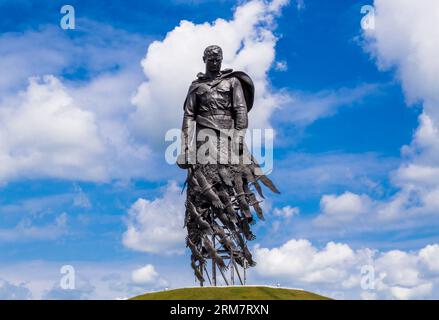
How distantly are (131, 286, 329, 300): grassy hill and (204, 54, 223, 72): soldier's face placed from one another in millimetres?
10356

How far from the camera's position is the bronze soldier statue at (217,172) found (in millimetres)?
32062

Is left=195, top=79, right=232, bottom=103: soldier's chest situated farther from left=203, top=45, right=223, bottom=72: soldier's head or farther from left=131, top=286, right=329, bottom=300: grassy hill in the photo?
left=131, top=286, right=329, bottom=300: grassy hill

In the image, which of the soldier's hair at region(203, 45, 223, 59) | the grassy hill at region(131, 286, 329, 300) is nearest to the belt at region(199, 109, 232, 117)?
the soldier's hair at region(203, 45, 223, 59)

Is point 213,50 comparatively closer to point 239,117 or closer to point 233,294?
point 239,117

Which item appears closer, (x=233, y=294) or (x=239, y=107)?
(x=233, y=294)

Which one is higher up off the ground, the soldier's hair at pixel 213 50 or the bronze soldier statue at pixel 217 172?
the soldier's hair at pixel 213 50

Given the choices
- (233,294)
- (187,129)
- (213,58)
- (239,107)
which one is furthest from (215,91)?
(233,294)

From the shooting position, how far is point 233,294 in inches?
1158

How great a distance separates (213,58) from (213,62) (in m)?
0.19

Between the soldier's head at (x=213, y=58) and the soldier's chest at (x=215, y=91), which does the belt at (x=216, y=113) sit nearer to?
the soldier's chest at (x=215, y=91)

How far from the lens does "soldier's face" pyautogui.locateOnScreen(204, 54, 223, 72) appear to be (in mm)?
33312

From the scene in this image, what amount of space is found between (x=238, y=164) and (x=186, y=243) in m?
4.59

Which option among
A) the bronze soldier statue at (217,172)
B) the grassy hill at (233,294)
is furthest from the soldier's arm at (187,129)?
the grassy hill at (233,294)
